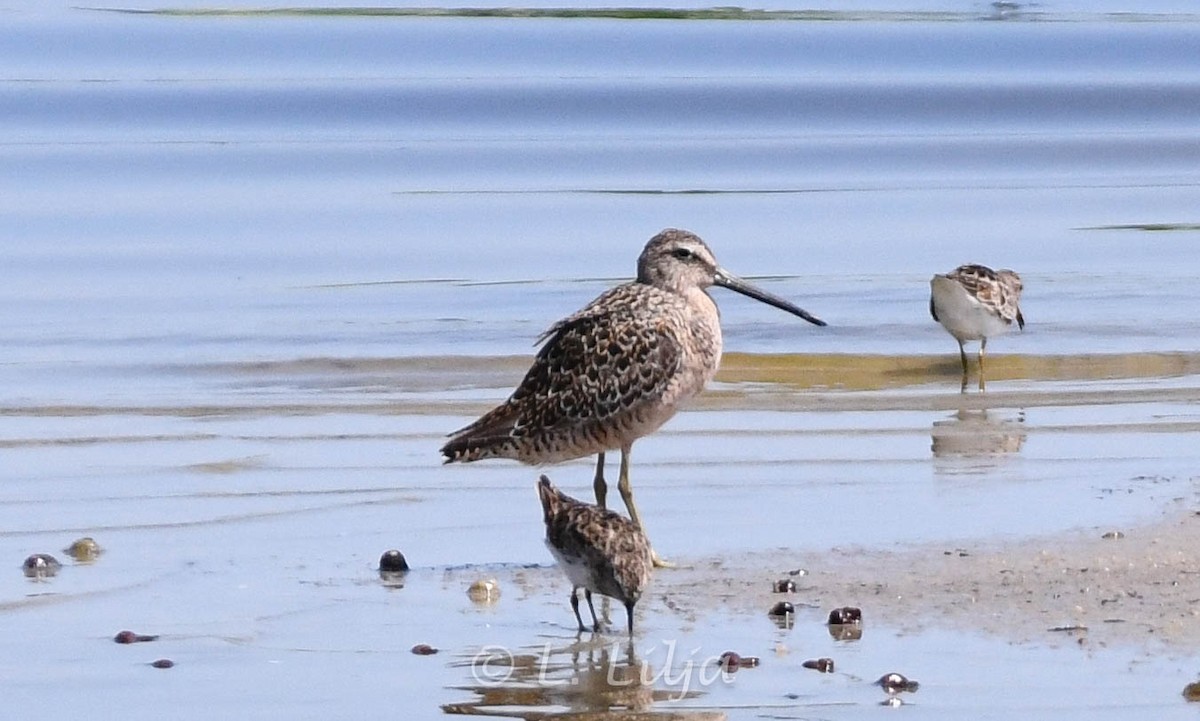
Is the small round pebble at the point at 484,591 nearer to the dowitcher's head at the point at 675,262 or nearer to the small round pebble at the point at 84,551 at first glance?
the small round pebble at the point at 84,551

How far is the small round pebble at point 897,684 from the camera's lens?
6.06 m

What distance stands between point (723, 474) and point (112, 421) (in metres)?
3.20

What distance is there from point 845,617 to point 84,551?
2706 mm

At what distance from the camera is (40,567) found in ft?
24.8

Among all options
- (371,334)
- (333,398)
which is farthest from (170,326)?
(333,398)

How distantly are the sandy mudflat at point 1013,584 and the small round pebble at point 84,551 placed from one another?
199cm

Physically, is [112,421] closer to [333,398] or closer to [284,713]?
[333,398]

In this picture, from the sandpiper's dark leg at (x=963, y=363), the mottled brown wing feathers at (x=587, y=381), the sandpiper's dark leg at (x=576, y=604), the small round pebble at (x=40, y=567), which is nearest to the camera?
the sandpiper's dark leg at (x=576, y=604)

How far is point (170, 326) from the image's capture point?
1430cm

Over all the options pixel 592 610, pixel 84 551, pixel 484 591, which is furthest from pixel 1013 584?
pixel 84 551

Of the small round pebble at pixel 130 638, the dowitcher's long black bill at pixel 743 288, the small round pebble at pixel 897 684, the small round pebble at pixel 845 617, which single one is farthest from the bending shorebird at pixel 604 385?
the small round pebble at pixel 897 684

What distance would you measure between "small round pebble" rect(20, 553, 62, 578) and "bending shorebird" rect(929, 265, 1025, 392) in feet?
20.4

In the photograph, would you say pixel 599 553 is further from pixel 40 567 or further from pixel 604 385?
pixel 40 567

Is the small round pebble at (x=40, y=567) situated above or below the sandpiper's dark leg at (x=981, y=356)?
below
